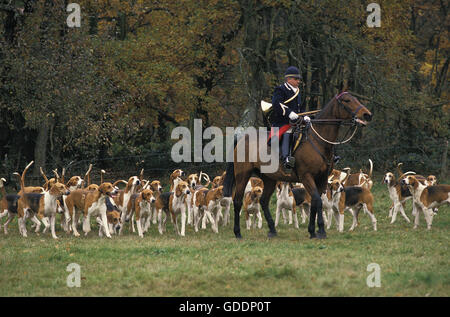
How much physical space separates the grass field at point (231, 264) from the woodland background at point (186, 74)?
277 inches

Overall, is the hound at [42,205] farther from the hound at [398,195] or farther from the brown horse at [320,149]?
the hound at [398,195]

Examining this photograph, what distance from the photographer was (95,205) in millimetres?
13164

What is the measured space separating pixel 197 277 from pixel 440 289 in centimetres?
278

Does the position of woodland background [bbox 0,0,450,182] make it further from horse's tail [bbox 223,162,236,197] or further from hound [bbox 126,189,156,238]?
horse's tail [bbox 223,162,236,197]

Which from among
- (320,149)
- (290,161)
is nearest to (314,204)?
(290,161)

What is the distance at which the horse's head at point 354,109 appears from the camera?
38.7ft

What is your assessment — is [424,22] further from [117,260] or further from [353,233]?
[117,260]

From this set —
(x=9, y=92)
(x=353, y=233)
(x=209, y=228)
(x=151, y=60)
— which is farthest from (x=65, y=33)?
(x=353, y=233)

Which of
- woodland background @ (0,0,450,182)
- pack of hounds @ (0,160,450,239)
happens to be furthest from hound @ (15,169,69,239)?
woodland background @ (0,0,450,182)

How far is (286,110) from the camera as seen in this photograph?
12141 millimetres

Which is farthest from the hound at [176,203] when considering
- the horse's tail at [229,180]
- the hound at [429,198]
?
the hound at [429,198]

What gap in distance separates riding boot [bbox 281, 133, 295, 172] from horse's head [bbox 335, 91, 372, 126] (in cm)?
101

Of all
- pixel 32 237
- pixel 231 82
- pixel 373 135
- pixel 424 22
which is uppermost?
pixel 424 22

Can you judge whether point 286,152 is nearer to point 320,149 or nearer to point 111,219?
point 320,149
